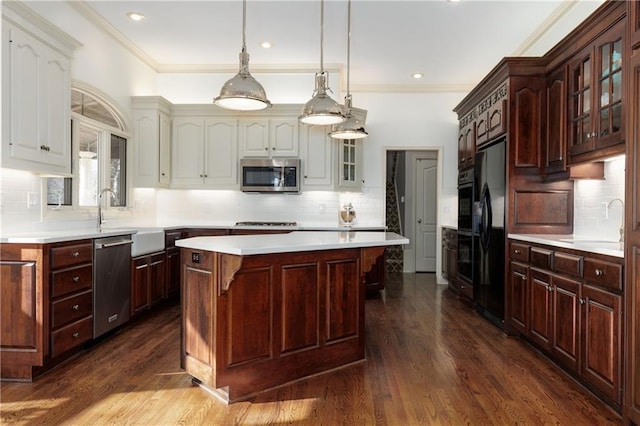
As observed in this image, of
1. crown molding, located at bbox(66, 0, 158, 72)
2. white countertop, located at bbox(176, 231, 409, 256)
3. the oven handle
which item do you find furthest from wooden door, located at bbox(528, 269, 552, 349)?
crown molding, located at bbox(66, 0, 158, 72)

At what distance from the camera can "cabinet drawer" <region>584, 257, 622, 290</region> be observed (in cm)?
228

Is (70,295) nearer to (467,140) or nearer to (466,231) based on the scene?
(466,231)

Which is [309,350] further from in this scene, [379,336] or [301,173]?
[301,173]

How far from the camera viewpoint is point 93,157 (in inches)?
170

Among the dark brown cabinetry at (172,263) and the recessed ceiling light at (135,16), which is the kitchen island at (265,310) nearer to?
the dark brown cabinetry at (172,263)

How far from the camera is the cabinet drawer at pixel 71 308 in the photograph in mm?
2814

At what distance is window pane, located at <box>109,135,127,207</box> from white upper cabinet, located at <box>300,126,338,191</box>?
2220 millimetres

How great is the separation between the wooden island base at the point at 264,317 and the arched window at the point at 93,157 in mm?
1949

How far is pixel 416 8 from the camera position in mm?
3965

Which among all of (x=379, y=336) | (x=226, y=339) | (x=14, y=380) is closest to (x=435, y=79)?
(x=379, y=336)

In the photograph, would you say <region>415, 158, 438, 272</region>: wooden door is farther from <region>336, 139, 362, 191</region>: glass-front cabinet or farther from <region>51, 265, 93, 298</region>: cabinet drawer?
<region>51, 265, 93, 298</region>: cabinet drawer

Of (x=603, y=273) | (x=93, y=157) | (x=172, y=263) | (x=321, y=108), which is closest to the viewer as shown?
(x=603, y=273)

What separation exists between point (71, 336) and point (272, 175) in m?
3.08

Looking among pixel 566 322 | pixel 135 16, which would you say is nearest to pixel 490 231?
pixel 566 322
